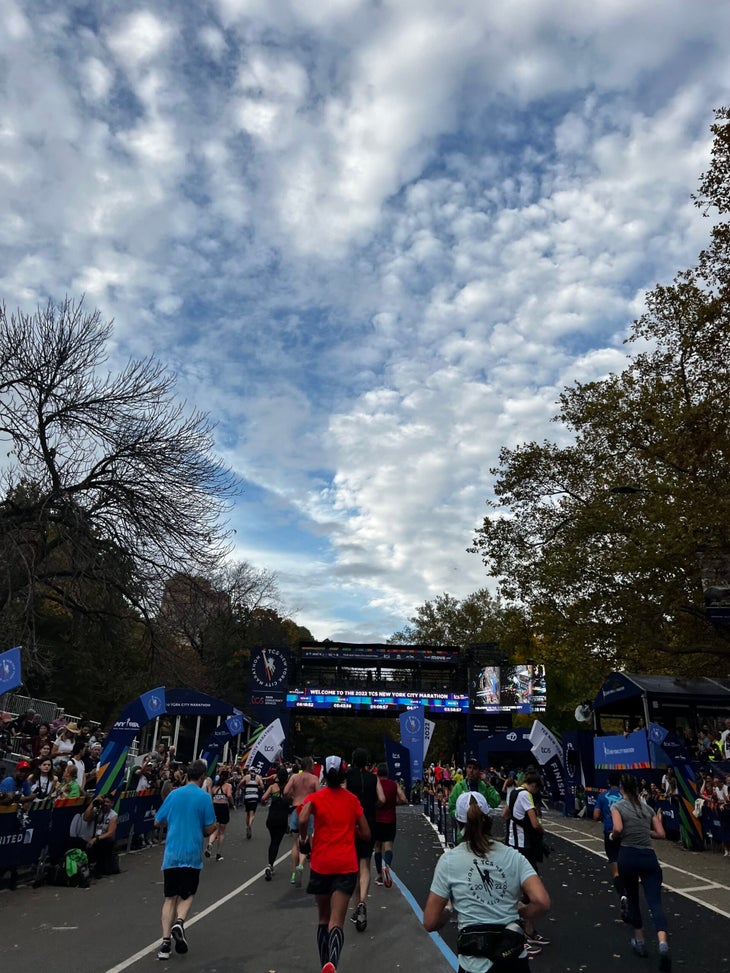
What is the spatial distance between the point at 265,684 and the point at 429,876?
39.9 metres

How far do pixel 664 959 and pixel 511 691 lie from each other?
45.9 metres

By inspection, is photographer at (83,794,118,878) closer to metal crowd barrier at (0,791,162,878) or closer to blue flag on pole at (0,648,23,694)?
metal crowd barrier at (0,791,162,878)

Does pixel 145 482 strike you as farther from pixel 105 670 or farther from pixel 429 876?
pixel 105 670

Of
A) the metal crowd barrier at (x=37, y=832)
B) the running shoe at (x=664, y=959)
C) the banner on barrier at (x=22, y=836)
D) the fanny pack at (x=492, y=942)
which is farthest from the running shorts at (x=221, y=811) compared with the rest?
the fanny pack at (x=492, y=942)

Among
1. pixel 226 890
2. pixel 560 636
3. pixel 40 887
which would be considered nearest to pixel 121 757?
pixel 40 887

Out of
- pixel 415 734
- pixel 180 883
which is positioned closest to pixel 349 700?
pixel 415 734

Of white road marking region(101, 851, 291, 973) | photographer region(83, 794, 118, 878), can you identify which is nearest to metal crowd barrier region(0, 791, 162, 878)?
photographer region(83, 794, 118, 878)

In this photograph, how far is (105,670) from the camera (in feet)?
140

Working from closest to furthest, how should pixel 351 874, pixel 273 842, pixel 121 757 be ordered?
pixel 351 874, pixel 273 842, pixel 121 757

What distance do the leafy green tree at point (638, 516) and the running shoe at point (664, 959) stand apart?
12.8 m

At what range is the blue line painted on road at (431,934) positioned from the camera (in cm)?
635

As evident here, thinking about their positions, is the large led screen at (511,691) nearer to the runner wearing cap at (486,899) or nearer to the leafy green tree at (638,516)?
the leafy green tree at (638,516)

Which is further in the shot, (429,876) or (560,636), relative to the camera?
(560,636)

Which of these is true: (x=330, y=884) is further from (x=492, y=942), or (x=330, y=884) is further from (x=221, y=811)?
(x=221, y=811)
